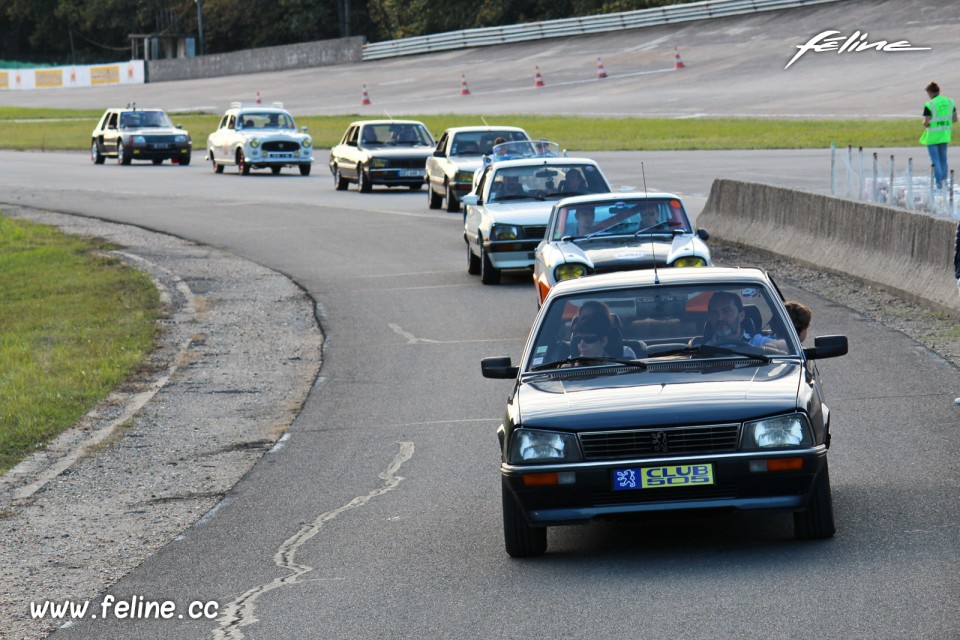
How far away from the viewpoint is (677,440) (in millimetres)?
7539

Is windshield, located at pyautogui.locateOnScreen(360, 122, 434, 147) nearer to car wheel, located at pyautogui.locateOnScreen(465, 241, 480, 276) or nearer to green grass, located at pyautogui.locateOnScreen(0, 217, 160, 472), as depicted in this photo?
green grass, located at pyautogui.locateOnScreen(0, 217, 160, 472)

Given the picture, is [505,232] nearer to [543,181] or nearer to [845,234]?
[543,181]

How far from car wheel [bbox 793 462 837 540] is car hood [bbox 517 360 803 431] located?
0.41 meters

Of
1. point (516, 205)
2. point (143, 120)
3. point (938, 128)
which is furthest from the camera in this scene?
point (143, 120)

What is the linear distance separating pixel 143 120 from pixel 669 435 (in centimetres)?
4364

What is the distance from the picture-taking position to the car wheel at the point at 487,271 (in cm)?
2027

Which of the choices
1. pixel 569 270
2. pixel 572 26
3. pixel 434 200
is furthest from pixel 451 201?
pixel 572 26

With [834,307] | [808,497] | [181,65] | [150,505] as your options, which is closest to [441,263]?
[834,307]

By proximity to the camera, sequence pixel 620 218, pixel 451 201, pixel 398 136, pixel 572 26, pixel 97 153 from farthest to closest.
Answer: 1. pixel 572 26
2. pixel 97 153
3. pixel 398 136
4. pixel 451 201
5. pixel 620 218

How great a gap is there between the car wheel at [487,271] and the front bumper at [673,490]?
1263cm

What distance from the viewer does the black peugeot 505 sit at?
7.52 m

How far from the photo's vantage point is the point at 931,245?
55.1ft

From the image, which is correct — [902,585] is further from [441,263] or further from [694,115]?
[694,115]

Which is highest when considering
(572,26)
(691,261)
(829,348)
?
(572,26)
